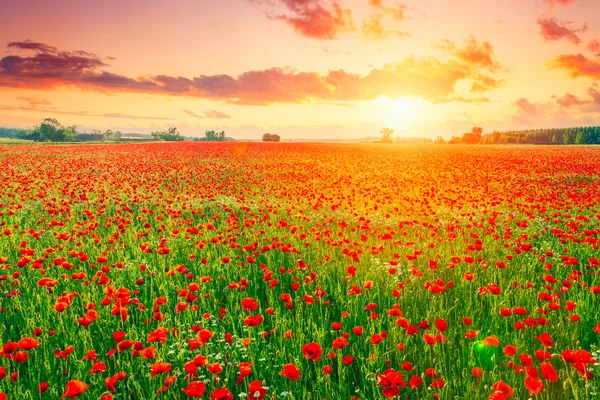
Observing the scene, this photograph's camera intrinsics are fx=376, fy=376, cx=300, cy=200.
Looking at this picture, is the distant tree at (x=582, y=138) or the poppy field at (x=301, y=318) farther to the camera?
the distant tree at (x=582, y=138)

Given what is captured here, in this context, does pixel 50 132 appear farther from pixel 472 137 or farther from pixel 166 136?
pixel 472 137

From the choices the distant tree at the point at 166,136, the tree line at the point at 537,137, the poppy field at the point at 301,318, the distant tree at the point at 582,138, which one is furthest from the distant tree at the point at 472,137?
the poppy field at the point at 301,318

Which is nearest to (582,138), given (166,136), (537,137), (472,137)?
Result: (537,137)

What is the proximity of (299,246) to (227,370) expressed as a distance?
13.1 ft

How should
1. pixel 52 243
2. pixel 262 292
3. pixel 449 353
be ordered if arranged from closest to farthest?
pixel 449 353 → pixel 262 292 → pixel 52 243

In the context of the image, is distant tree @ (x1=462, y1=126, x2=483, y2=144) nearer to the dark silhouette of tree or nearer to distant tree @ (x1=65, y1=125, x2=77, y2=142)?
the dark silhouette of tree

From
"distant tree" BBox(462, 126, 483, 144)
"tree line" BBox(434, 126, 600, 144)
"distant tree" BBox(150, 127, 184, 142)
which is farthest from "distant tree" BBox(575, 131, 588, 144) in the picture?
"distant tree" BBox(150, 127, 184, 142)

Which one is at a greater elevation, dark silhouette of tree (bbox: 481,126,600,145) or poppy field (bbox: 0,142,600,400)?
dark silhouette of tree (bbox: 481,126,600,145)

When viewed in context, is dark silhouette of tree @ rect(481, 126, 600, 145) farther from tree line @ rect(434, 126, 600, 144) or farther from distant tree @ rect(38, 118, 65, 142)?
distant tree @ rect(38, 118, 65, 142)

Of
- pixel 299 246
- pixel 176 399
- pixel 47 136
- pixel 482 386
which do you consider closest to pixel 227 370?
pixel 176 399

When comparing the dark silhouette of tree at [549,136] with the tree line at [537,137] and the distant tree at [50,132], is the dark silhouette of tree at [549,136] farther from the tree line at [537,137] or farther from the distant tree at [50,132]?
the distant tree at [50,132]

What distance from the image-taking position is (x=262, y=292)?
5230mm

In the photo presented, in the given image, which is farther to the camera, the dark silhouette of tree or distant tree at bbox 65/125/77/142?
the dark silhouette of tree

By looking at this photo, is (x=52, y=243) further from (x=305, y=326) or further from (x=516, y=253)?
(x=516, y=253)
